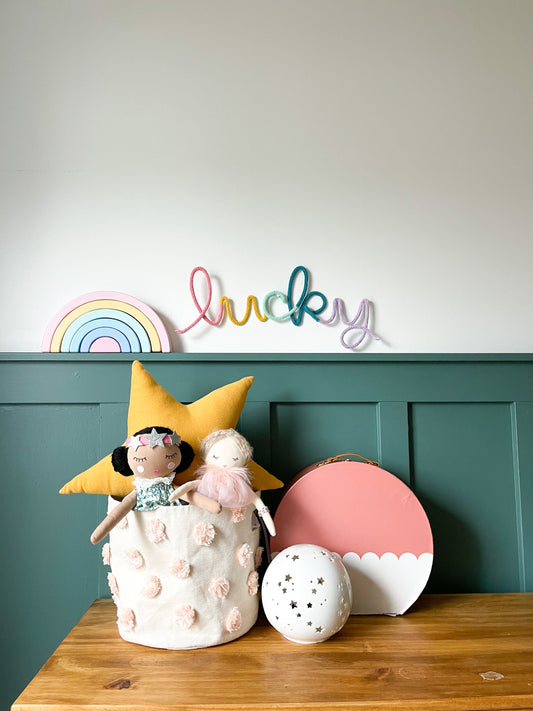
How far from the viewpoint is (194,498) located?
0.95 metres

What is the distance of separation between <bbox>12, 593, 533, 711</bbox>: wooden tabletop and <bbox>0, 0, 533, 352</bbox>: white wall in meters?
0.64

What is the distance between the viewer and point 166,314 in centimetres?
131

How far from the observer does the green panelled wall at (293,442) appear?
4.00 ft

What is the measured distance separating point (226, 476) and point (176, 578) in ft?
0.63

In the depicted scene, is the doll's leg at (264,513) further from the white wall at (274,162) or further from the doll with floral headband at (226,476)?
the white wall at (274,162)

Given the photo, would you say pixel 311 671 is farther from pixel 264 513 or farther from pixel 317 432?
pixel 317 432

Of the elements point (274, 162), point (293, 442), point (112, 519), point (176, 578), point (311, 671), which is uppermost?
point (274, 162)

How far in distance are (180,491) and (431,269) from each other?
852 millimetres

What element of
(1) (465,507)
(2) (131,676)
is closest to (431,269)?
(1) (465,507)

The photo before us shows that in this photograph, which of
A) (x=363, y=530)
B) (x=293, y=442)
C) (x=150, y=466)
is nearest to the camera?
(x=150, y=466)

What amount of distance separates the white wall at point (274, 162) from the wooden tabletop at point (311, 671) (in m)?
0.64

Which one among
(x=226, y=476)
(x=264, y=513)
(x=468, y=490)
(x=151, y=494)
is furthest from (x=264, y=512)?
(x=468, y=490)

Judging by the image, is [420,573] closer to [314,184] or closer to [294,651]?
[294,651]

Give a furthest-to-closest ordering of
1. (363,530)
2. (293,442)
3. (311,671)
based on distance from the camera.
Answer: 1. (293,442)
2. (363,530)
3. (311,671)
